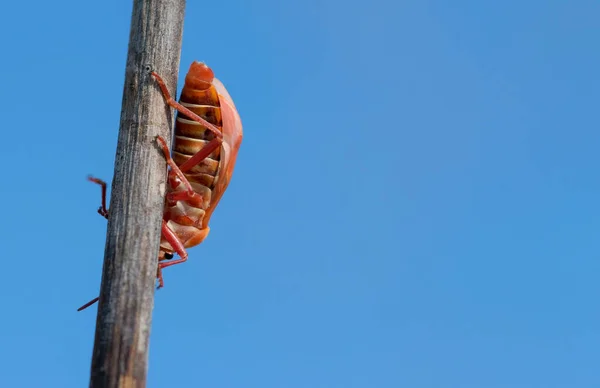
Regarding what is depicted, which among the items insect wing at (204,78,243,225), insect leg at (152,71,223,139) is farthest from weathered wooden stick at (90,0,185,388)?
insect wing at (204,78,243,225)

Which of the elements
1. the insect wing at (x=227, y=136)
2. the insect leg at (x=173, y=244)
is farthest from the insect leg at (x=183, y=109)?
the insect leg at (x=173, y=244)

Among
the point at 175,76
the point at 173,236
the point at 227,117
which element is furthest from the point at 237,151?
the point at 175,76

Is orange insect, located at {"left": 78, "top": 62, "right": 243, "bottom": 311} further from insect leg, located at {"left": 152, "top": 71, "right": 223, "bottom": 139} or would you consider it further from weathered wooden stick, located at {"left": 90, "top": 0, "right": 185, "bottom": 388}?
weathered wooden stick, located at {"left": 90, "top": 0, "right": 185, "bottom": 388}

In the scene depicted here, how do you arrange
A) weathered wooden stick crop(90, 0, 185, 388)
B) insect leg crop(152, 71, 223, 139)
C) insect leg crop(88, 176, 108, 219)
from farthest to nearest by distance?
insect leg crop(88, 176, 108, 219) < insect leg crop(152, 71, 223, 139) < weathered wooden stick crop(90, 0, 185, 388)

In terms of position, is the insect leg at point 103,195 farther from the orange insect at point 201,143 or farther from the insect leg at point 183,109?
the insect leg at point 183,109

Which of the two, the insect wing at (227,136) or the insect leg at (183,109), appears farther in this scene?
the insect wing at (227,136)

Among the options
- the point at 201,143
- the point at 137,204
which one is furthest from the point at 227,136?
the point at 137,204

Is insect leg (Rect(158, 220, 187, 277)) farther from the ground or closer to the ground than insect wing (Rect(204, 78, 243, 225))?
closer to the ground

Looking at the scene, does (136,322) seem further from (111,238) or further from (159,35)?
(159,35)
